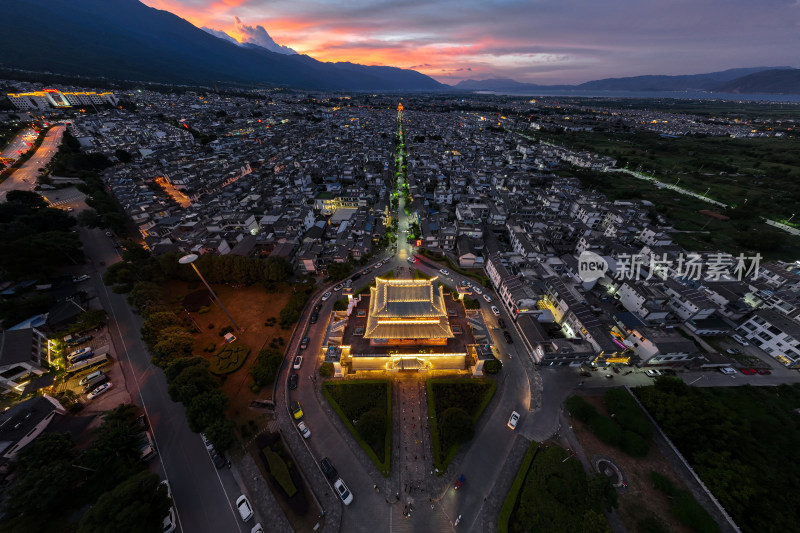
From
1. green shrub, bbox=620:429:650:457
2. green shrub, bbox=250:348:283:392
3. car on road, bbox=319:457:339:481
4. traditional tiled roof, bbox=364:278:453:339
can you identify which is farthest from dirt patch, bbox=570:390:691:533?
green shrub, bbox=250:348:283:392

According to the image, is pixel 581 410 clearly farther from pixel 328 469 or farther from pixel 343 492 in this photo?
pixel 328 469

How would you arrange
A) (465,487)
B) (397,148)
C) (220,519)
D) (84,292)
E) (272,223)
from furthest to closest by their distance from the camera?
(397,148) < (272,223) < (84,292) < (465,487) < (220,519)

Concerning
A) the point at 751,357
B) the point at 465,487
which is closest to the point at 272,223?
the point at 465,487

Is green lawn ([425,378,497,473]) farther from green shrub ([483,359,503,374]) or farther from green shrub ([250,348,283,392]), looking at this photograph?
green shrub ([250,348,283,392])

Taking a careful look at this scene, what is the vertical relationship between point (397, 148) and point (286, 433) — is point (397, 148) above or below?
above

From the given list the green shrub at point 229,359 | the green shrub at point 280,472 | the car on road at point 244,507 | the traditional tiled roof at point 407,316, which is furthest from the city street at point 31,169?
the traditional tiled roof at point 407,316

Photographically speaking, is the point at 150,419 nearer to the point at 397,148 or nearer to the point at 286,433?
the point at 286,433

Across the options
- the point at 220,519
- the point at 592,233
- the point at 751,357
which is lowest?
the point at 220,519
